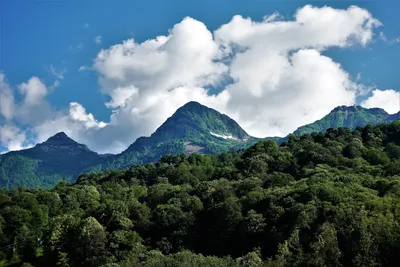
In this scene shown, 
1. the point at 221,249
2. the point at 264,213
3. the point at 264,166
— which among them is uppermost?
the point at 264,166

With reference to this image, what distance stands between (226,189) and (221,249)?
50.5 ft

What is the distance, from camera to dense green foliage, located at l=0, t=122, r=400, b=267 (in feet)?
168

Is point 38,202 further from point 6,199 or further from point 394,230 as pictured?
point 394,230

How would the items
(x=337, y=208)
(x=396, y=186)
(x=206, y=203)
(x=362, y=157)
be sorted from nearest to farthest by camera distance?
1. (x=337, y=208)
2. (x=396, y=186)
3. (x=206, y=203)
4. (x=362, y=157)

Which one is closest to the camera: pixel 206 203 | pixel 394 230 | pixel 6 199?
pixel 394 230

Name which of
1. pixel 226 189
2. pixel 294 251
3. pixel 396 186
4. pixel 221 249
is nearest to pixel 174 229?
pixel 221 249

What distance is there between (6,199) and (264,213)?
55.0 metres

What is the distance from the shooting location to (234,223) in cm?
7044

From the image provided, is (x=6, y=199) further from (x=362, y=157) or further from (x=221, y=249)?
(x=362, y=157)

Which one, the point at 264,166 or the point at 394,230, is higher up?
the point at 264,166

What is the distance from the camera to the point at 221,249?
230 ft

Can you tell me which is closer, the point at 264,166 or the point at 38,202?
the point at 38,202

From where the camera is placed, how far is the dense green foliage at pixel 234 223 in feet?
168

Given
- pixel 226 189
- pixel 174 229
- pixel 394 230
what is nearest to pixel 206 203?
pixel 226 189
